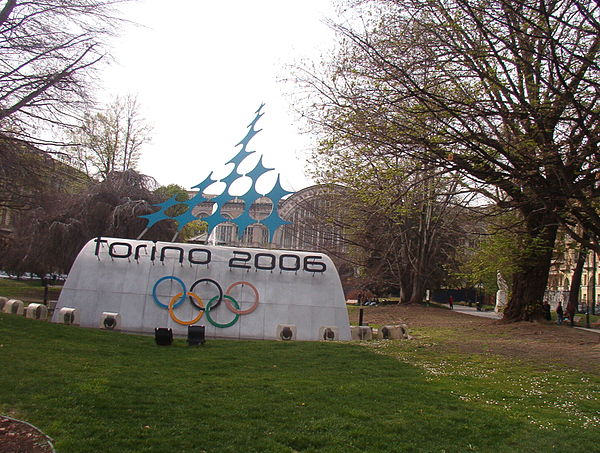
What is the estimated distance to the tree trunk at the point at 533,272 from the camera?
71.3 feet

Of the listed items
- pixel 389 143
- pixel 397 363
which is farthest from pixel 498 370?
pixel 389 143

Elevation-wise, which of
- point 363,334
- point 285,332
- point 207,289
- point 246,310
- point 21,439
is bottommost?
point 21,439

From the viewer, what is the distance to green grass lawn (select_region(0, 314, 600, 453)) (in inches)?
272

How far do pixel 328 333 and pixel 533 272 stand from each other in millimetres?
9771

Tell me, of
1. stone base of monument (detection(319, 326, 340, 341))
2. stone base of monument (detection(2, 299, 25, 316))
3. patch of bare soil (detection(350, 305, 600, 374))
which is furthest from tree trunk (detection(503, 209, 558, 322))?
stone base of monument (detection(2, 299, 25, 316))

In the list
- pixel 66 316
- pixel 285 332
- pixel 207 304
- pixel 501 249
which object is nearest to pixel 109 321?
pixel 66 316

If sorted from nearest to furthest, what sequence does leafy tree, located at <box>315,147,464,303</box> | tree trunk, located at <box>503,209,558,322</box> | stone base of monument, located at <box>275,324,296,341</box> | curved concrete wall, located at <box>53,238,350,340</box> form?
1. stone base of monument, located at <box>275,324,296,341</box>
2. curved concrete wall, located at <box>53,238,350,340</box>
3. tree trunk, located at <box>503,209,558,322</box>
4. leafy tree, located at <box>315,147,464,303</box>

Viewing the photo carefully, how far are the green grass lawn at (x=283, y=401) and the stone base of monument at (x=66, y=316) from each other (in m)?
5.99

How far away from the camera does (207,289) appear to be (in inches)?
819

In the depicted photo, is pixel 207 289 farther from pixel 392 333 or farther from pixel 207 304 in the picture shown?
pixel 392 333

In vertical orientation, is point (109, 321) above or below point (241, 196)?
below

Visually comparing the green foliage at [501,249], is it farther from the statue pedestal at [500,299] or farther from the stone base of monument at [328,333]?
the statue pedestal at [500,299]

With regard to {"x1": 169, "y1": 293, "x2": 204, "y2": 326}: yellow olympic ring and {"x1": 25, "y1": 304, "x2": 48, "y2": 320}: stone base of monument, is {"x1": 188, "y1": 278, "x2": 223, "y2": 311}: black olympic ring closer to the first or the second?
{"x1": 169, "y1": 293, "x2": 204, "y2": 326}: yellow olympic ring

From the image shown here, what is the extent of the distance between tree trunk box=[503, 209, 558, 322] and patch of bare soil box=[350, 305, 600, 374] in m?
0.65
